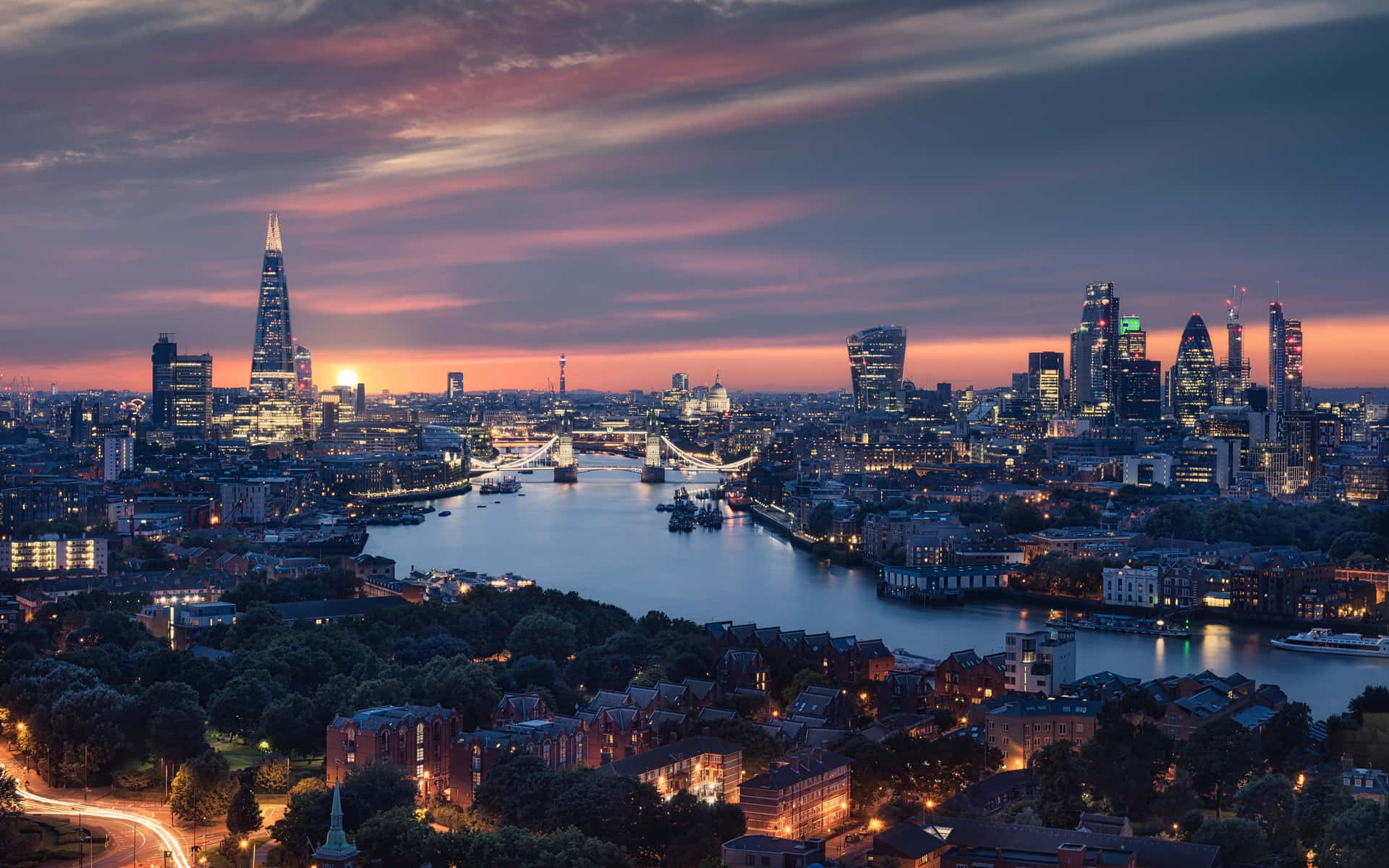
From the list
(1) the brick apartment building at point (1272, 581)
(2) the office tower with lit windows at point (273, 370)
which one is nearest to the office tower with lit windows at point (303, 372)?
(2) the office tower with lit windows at point (273, 370)

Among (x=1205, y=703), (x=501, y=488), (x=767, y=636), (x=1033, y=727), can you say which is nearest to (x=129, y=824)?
(x=1033, y=727)

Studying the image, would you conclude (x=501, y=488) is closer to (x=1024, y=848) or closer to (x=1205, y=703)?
(x=1205, y=703)

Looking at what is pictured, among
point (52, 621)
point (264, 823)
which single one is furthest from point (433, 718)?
point (52, 621)

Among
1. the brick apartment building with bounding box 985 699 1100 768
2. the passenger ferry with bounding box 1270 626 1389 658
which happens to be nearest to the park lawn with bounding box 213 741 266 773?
the brick apartment building with bounding box 985 699 1100 768

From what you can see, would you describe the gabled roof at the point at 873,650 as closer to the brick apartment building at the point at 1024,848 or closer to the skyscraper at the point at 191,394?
the brick apartment building at the point at 1024,848

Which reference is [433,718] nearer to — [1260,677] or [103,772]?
[103,772]
